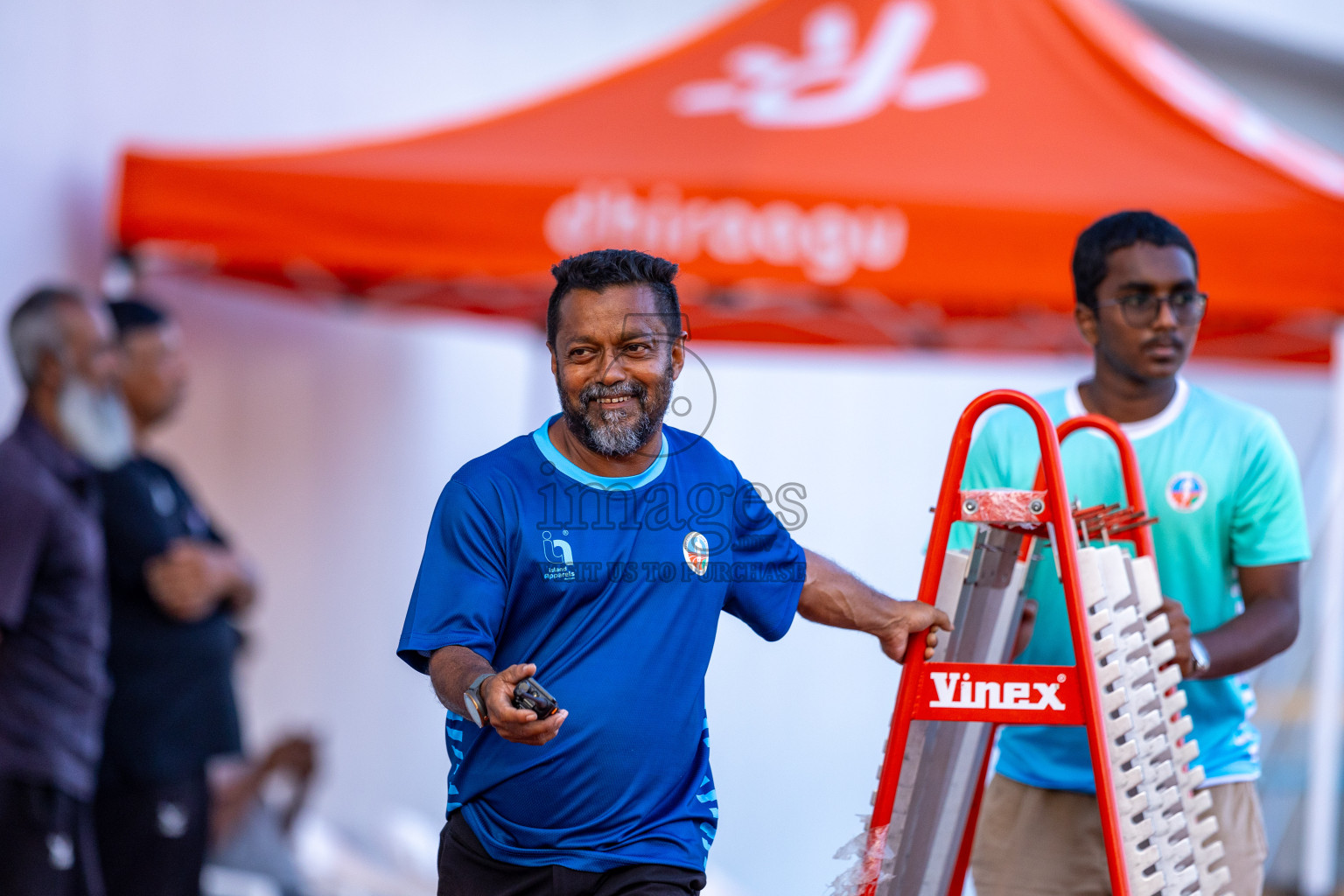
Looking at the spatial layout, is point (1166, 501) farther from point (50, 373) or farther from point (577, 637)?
point (50, 373)

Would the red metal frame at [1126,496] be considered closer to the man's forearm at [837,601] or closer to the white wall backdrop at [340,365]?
the man's forearm at [837,601]

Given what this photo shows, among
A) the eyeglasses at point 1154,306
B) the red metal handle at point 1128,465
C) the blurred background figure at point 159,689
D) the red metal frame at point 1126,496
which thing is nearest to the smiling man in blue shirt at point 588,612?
the red metal frame at point 1126,496

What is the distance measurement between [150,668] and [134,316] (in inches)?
41.6

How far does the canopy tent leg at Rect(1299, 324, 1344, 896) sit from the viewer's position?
482cm

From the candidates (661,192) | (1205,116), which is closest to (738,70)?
(661,192)

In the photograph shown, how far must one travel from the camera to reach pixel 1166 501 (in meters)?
2.80

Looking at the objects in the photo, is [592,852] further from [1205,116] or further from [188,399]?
[188,399]

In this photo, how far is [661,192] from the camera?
473 centimetres

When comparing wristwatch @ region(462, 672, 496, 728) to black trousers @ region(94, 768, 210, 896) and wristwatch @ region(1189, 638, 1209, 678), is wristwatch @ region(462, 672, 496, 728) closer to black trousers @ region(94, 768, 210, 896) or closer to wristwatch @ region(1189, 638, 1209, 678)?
wristwatch @ region(1189, 638, 1209, 678)

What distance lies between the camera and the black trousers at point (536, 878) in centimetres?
208

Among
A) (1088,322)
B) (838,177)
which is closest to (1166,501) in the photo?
(1088,322)

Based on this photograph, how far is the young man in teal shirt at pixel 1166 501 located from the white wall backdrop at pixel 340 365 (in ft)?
2.26

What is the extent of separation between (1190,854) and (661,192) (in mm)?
2858

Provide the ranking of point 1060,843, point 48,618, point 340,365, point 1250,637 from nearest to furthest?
point 1250,637, point 1060,843, point 48,618, point 340,365
